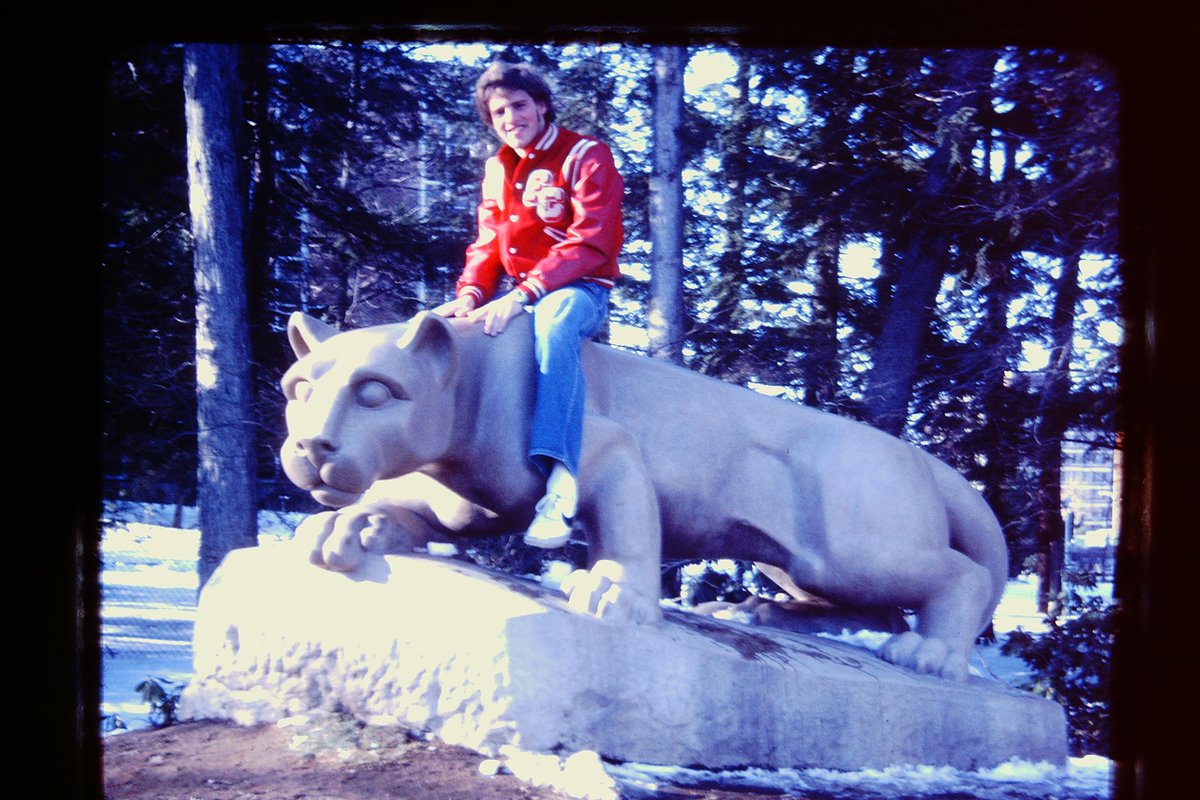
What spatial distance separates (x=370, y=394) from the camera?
3232 mm

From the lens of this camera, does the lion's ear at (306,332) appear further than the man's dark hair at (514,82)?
No

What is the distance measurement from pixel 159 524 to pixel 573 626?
4993 millimetres

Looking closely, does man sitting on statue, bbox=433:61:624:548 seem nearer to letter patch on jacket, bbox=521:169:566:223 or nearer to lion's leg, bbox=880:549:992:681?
letter patch on jacket, bbox=521:169:566:223

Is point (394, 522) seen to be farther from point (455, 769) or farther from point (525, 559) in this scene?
point (525, 559)

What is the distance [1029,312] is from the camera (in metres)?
7.28

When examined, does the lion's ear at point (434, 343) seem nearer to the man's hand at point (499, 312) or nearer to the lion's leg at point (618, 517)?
the man's hand at point (499, 312)

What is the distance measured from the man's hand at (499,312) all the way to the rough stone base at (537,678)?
2.61ft

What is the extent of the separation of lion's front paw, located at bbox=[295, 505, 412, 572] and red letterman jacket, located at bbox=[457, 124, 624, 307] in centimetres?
88

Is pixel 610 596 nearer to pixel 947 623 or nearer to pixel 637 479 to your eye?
pixel 637 479

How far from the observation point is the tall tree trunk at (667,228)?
7312mm

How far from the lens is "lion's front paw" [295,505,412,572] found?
3.32 m

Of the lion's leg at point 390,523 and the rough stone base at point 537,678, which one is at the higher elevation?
the lion's leg at point 390,523

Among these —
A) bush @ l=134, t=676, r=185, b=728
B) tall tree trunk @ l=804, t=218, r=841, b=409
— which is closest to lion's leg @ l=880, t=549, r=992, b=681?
bush @ l=134, t=676, r=185, b=728

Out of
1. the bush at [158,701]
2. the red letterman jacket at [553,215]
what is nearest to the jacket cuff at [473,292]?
the red letterman jacket at [553,215]
